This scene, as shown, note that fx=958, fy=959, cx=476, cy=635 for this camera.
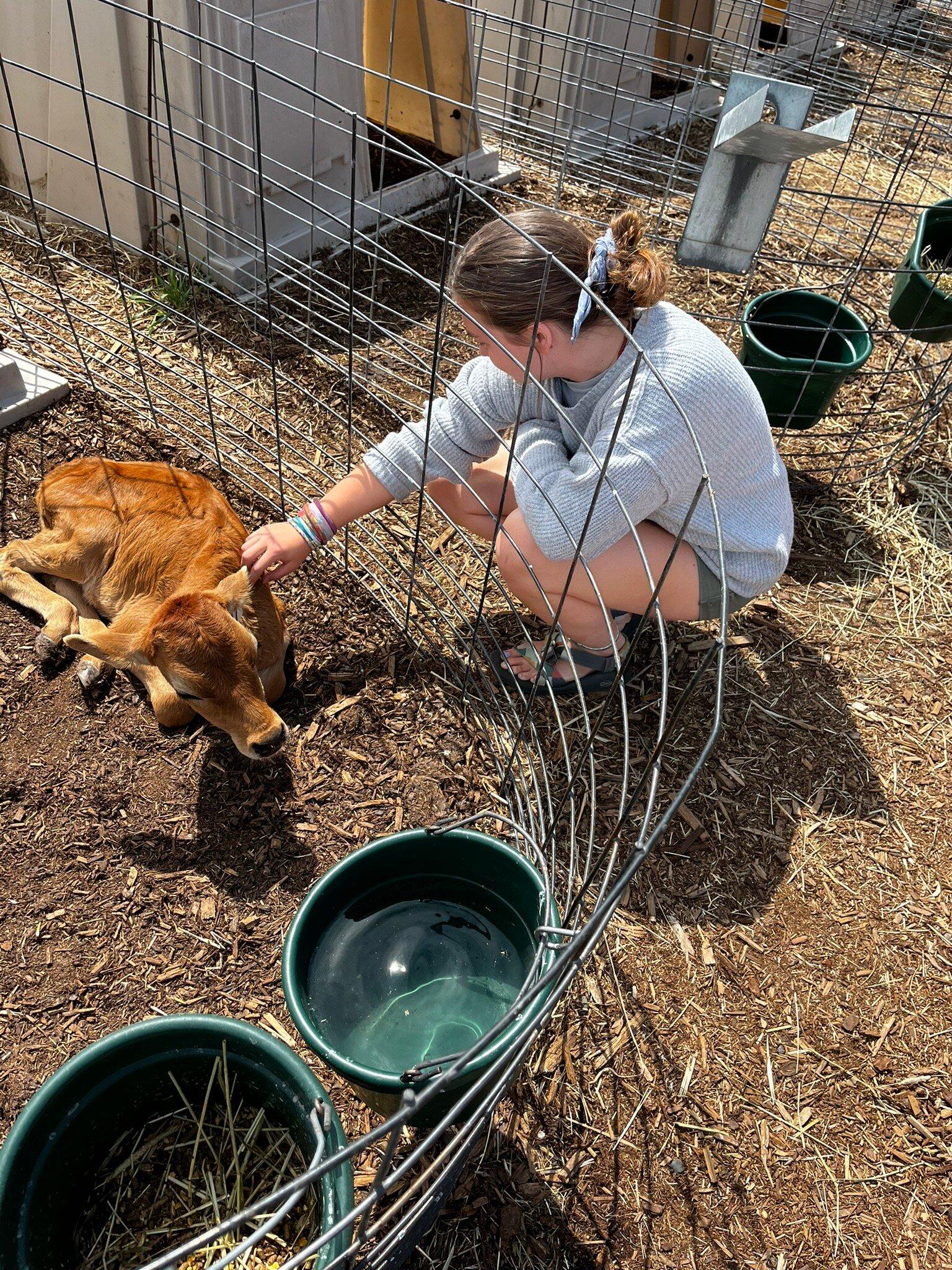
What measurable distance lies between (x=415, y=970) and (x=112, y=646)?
61.5 inches

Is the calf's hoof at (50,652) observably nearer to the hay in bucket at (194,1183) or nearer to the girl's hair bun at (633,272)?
the hay in bucket at (194,1183)

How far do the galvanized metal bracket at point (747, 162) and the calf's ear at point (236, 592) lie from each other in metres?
2.19

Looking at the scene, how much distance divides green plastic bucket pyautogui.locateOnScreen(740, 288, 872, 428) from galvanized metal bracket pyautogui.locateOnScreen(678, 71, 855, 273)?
1.28 feet

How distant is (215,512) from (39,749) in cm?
111

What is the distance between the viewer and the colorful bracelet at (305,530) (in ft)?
11.0

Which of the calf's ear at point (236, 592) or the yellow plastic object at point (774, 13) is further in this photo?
the yellow plastic object at point (774, 13)

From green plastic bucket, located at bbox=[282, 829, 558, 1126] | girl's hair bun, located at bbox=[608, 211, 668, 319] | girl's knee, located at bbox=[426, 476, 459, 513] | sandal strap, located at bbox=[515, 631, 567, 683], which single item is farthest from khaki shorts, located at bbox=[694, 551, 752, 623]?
green plastic bucket, located at bbox=[282, 829, 558, 1126]

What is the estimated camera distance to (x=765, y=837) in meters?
3.47

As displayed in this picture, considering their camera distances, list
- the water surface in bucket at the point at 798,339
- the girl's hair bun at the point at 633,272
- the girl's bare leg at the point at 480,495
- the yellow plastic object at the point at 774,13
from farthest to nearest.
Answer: the yellow plastic object at the point at 774,13
the water surface in bucket at the point at 798,339
the girl's bare leg at the point at 480,495
the girl's hair bun at the point at 633,272

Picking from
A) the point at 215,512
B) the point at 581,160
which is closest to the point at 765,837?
the point at 215,512

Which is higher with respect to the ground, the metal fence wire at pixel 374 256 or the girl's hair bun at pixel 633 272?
the girl's hair bun at pixel 633 272

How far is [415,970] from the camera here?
2.73m

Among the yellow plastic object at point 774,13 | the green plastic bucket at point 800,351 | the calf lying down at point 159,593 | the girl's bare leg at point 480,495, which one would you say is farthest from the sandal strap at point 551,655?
the yellow plastic object at point 774,13

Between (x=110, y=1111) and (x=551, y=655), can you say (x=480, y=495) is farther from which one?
(x=110, y=1111)
